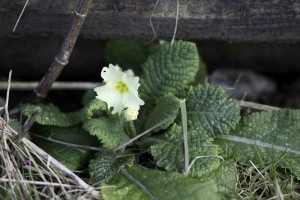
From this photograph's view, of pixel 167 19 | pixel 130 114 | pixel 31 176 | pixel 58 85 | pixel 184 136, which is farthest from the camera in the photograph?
pixel 58 85

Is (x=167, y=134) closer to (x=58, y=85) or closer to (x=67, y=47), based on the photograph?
(x=67, y=47)

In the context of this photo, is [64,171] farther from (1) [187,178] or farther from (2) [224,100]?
(2) [224,100]

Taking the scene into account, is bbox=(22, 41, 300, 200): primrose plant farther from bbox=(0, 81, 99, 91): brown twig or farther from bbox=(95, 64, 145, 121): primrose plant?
bbox=(0, 81, 99, 91): brown twig

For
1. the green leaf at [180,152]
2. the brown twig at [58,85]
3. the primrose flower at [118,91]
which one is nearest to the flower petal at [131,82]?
the primrose flower at [118,91]

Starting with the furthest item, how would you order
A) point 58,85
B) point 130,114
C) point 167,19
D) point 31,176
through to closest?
1. point 58,85
2. point 167,19
3. point 130,114
4. point 31,176

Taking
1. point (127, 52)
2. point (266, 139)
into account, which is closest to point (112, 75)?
point (127, 52)

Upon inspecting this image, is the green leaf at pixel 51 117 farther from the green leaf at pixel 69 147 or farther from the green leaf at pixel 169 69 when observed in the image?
the green leaf at pixel 169 69

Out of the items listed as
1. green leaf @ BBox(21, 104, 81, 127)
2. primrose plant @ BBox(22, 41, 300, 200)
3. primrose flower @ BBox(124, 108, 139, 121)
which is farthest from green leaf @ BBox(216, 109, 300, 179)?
green leaf @ BBox(21, 104, 81, 127)

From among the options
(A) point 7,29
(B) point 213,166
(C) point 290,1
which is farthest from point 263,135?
(A) point 7,29
